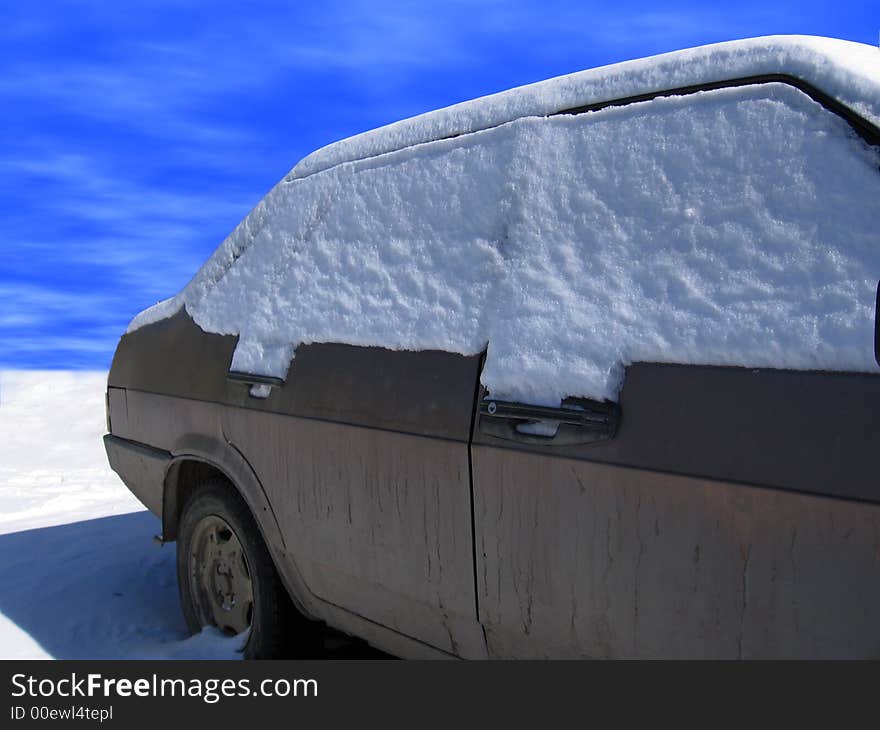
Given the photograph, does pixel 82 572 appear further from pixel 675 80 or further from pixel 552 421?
pixel 675 80

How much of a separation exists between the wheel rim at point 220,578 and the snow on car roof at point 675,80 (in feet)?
5.41

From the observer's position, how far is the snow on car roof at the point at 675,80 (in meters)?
1.94

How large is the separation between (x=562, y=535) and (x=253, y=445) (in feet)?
4.80

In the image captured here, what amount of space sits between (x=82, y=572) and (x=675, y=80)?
4103 mm

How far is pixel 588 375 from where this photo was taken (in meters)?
2.08

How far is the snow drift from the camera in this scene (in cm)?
183

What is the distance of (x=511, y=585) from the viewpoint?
2.28 meters

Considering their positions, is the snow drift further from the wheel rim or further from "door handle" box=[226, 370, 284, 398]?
the wheel rim

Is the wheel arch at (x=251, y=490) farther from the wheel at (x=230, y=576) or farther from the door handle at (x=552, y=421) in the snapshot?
the door handle at (x=552, y=421)

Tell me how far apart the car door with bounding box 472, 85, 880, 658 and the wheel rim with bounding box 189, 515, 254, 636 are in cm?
146

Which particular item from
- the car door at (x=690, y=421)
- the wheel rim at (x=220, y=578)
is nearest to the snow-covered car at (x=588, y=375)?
the car door at (x=690, y=421)

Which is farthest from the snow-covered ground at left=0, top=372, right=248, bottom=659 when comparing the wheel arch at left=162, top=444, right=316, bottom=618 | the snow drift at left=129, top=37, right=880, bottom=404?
the snow drift at left=129, top=37, right=880, bottom=404

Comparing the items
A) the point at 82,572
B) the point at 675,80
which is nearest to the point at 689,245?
the point at 675,80
